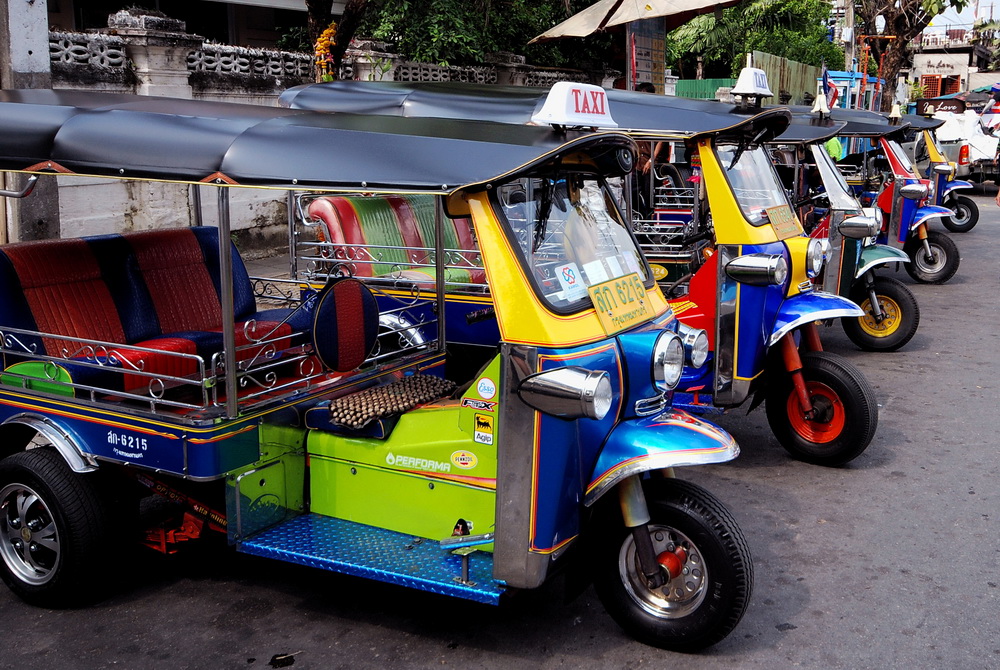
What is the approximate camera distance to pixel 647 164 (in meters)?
9.95

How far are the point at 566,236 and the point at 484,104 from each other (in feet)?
12.6

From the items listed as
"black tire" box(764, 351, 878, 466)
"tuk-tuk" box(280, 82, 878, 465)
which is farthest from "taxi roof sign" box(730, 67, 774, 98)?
"black tire" box(764, 351, 878, 466)

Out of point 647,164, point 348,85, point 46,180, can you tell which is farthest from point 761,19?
point 46,180

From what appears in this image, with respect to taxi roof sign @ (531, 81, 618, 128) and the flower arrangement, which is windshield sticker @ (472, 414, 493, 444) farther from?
the flower arrangement

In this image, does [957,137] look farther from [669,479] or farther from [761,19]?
[669,479]

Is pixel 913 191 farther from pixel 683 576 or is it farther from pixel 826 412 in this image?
pixel 683 576

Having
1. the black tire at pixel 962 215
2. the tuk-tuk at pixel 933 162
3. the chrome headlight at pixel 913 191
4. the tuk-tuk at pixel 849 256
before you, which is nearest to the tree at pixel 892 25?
the black tire at pixel 962 215

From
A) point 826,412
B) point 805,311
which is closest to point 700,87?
point 805,311

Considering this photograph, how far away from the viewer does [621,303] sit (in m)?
3.84

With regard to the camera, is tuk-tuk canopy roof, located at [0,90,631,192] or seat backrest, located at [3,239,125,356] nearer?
tuk-tuk canopy roof, located at [0,90,631,192]

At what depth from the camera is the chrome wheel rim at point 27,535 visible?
13.3 ft

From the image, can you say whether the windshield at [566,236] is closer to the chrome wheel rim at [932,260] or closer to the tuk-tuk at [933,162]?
the chrome wheel rim at [932,260]

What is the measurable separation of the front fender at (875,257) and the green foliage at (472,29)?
22.6ft

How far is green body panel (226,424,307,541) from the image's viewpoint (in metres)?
3.91
